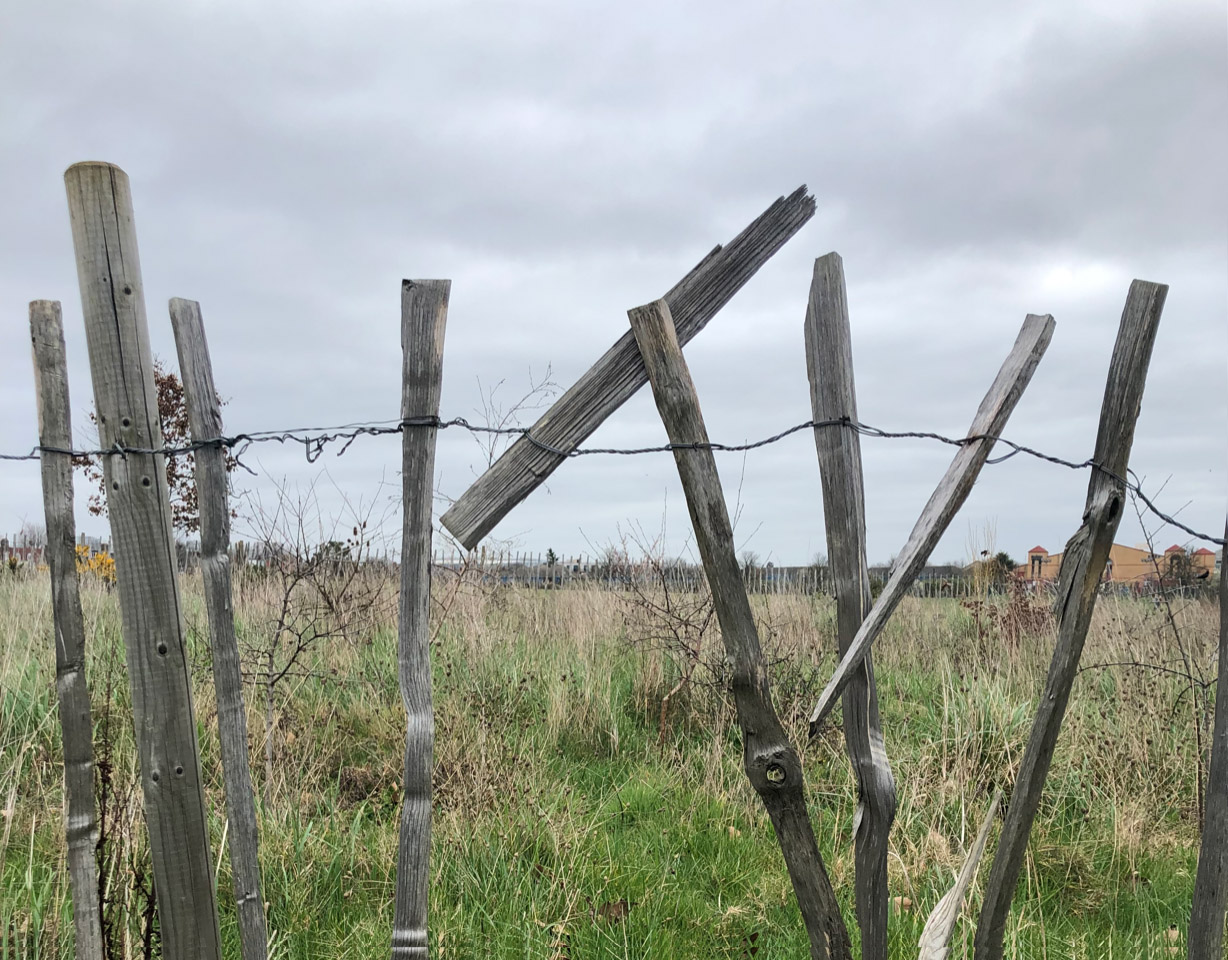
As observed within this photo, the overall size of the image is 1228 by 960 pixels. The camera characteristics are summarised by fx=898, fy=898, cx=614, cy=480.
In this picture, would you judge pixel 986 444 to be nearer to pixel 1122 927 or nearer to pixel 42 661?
pixel 1122 927

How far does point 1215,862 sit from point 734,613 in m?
1.80

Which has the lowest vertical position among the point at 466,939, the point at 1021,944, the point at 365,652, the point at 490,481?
the point at 1021,944

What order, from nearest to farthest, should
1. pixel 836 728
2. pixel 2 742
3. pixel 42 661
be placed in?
1. pixel 2 742
2. pixel 836 728
3. pixel 42 661

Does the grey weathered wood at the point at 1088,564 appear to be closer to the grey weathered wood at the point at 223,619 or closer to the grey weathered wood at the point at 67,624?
the grey weathered wood at the point at 223,619

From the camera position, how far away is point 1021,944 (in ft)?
11.1

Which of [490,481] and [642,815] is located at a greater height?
[490,481]

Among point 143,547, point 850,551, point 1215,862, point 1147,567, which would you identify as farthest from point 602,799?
point 1147,567

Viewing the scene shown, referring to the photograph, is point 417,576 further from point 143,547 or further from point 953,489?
point 953,489

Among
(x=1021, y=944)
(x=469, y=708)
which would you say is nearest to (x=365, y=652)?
(x=469, y=708)

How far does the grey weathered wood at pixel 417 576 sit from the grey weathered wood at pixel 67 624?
112cm

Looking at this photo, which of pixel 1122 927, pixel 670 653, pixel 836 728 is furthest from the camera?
pixel 670 653

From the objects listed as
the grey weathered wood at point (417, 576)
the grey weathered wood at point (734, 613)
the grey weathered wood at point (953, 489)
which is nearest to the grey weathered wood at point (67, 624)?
the grey weathered wood at point (417, 576)

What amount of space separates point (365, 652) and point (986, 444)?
5726 mm

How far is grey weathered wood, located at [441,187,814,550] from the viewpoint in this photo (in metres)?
2.25
